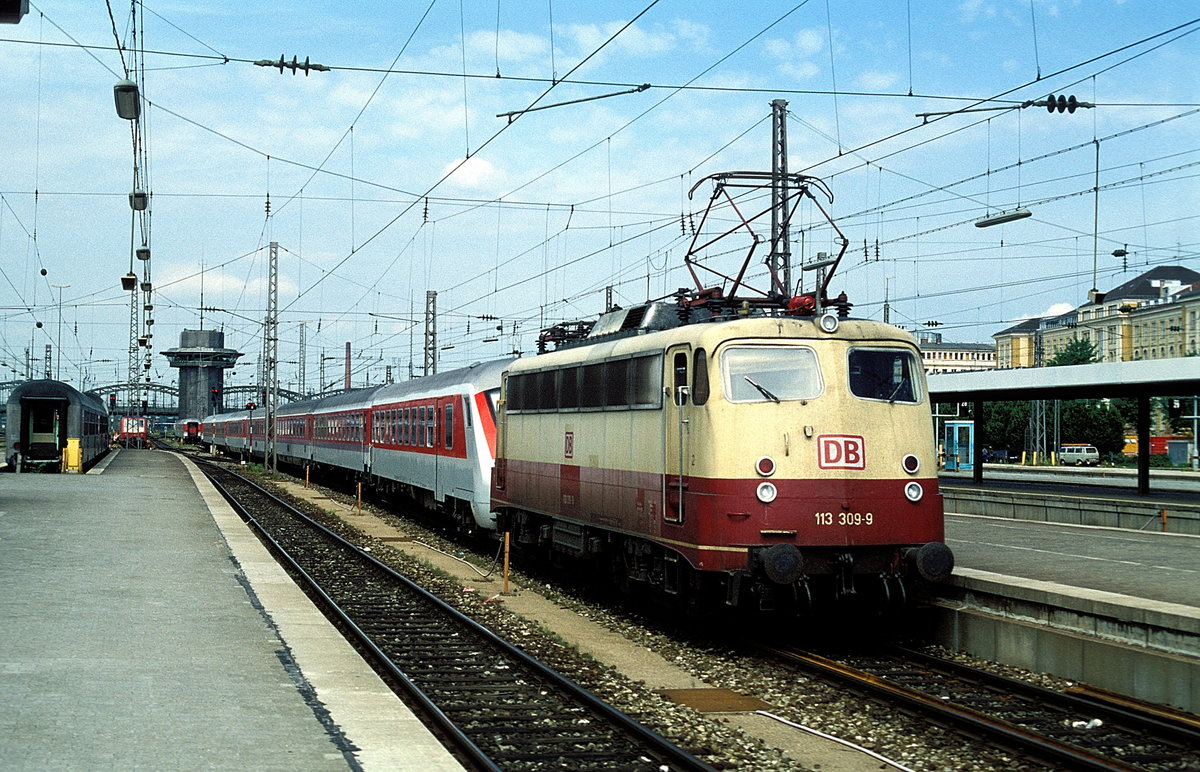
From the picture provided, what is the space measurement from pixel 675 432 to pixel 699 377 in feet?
2.55

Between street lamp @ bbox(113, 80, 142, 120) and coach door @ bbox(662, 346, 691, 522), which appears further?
street lamp @ bbox(113, 80, 142, 120)

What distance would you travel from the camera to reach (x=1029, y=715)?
33.3 ft

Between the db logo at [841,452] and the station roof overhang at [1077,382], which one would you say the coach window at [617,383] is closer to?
the db logo at [841,452]

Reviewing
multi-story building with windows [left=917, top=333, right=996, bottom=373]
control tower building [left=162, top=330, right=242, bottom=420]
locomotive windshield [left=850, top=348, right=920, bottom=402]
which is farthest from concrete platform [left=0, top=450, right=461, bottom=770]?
control tower building [left=162, top=330, right=242, bottom=420]

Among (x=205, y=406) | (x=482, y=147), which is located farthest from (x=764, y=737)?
(x=205, y=406)

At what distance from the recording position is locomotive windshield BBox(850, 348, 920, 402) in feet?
42.4

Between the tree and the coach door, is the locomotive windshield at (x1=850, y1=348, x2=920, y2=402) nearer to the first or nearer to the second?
the coach door

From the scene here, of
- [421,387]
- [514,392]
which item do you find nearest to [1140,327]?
[421,387]

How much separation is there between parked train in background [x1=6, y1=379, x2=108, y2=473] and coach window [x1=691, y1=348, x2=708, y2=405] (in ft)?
131

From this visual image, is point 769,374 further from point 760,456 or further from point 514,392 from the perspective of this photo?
point 514,392

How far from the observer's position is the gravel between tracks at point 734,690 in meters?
9.02

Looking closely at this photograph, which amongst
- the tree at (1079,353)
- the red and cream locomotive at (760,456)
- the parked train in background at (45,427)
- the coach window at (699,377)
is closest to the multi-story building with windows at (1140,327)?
the tree at (1079,353)

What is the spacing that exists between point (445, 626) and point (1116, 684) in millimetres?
7819

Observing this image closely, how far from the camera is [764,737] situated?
9766 mm
